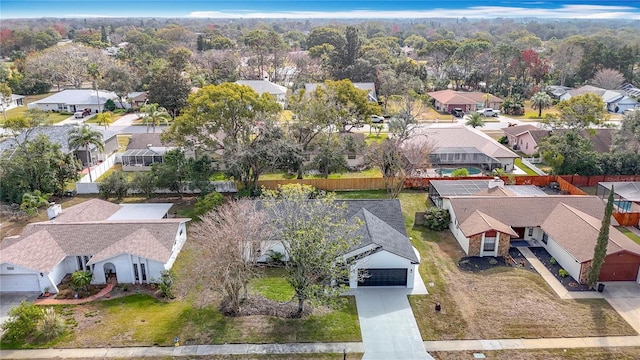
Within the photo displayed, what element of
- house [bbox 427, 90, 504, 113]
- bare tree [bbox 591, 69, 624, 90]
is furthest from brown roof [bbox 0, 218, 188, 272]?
bare tree [bbox 591, 69, 624, 90]

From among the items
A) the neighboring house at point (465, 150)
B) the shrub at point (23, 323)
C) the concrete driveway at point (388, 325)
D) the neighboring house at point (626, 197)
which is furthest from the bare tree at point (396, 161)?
the shrub at point (23, 323)

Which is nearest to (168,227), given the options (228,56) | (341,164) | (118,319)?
(118,319)

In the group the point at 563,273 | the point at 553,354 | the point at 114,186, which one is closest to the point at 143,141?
the point at 114,186

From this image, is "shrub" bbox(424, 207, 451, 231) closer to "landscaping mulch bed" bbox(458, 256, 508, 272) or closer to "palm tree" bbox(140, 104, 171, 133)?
"landscaping mulch bed" bbox(458, 256, 508, 272)

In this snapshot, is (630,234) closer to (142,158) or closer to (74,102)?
(142,158)

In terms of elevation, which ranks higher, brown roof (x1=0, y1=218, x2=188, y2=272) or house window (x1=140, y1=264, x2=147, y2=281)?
brown roof (x1=0, y1=218, x2=188, y2=272)

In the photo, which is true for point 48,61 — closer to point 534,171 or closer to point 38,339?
point 38,339

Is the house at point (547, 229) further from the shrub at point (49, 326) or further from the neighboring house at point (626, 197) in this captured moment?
the shrub at point (49, 326)
